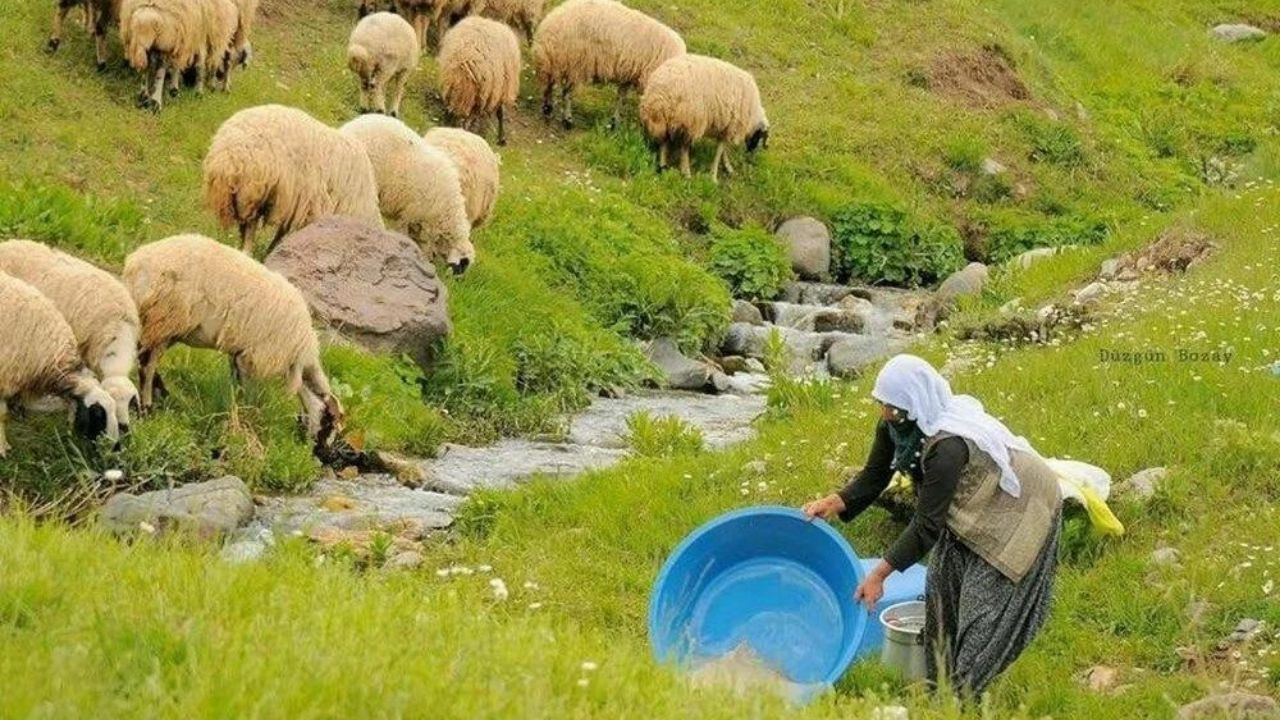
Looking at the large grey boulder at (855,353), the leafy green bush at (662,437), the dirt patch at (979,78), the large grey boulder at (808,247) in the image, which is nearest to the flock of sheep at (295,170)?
the large grey boulder at (808,247)

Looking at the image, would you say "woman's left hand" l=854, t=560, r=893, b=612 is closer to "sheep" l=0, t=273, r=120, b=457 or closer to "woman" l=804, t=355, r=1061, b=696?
"woman" l=804, t=355, r=1061, b=696

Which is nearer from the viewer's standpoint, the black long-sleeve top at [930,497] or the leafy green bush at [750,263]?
the black long-sleeve top at [930,497]

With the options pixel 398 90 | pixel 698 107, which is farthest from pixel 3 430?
pixel 698 107

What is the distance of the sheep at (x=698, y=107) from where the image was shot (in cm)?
1828

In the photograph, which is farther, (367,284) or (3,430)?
(367,284)

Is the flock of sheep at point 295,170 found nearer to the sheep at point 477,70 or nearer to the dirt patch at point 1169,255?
the sheep at point 477,70

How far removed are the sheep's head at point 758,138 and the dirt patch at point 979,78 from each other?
3.91 metres

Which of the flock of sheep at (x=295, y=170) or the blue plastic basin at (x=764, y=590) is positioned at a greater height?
the blue plastic basin at (x=764, y=590)

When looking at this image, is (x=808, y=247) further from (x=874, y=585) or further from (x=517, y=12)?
(x=874, y=585)

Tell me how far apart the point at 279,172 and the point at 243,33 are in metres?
4.34

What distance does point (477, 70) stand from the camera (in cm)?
1733

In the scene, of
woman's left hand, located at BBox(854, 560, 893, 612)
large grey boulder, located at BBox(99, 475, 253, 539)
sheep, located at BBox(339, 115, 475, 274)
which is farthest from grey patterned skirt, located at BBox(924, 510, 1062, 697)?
sheep, located at BBox(339, 115, 475, 274)

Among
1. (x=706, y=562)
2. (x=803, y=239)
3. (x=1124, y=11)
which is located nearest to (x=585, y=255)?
(x=803, y=239)

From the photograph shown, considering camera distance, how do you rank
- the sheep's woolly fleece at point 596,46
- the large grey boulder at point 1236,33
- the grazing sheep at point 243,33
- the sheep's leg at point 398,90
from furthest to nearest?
the large grey boulder at point 1236,33 < the sheep's woolly fleece at point 596,46 < the sheep's leg at point 398,90 < the grazing sheep at point 243,33
